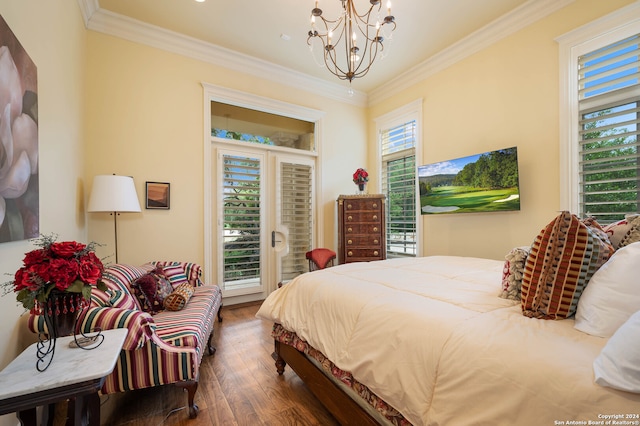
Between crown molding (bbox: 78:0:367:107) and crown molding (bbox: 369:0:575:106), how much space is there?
0.97 meters

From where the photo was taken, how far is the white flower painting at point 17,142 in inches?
48.6

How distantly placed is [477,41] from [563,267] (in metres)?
3.33

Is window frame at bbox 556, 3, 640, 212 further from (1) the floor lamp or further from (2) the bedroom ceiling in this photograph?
(1) the floor lamp

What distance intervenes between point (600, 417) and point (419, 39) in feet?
12.6

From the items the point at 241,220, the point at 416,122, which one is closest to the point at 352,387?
the point at 241,220

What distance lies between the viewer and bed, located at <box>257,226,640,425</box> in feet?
2.38

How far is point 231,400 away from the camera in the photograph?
5.96ft

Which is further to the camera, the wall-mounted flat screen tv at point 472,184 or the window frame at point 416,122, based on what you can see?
the window frame at point 416,122

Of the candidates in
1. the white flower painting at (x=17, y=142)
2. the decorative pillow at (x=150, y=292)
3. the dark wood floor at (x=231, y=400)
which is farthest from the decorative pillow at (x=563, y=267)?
the decorative pillow at (x=150, y=292)

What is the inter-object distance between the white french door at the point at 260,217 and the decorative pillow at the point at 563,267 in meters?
3.32

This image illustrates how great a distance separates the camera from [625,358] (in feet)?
2.19

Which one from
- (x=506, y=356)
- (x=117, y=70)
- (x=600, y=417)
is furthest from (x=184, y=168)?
(x=600, y=417)

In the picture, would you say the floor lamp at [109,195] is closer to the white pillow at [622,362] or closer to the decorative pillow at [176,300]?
the decorative pillow at [176,300]

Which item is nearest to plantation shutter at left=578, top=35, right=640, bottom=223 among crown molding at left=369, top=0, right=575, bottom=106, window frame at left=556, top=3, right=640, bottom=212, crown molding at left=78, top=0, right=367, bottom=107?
window frame at left=556, top=3, right=640, bottom=212
